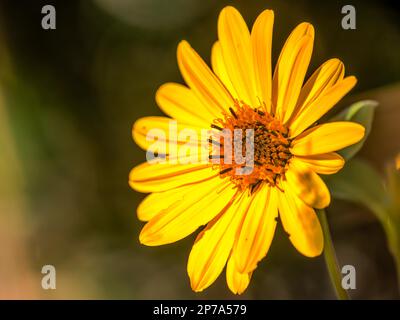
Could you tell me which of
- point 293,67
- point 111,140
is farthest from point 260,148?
point 111,140

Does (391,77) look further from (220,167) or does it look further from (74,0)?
(74,0)

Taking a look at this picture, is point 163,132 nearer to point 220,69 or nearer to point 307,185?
point 220,69

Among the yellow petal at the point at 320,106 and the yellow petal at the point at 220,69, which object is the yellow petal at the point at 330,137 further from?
the yellow petal at the point at 220,69

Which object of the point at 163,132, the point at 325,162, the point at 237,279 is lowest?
→ the point at 237,279

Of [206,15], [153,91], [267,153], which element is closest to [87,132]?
[153,91]

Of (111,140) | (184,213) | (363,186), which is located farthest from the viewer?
(111,140)

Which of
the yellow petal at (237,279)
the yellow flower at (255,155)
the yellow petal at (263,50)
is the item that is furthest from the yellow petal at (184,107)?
the yellow petal at (237,279)

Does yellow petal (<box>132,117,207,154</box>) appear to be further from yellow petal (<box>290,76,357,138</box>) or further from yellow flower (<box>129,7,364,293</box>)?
yellow petal (<box>290,76,357,138</box>)
